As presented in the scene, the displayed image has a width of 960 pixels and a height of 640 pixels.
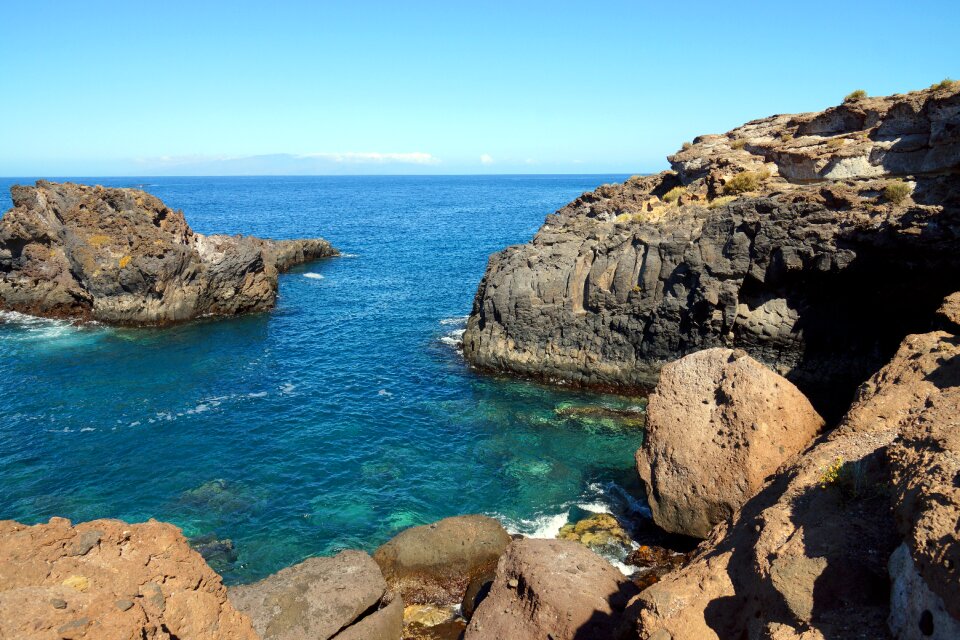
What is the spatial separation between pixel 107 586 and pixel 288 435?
956 inches

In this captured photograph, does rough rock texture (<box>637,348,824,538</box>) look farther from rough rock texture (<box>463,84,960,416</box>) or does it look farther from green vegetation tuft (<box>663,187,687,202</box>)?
green vegetation tuft (<box>663,187,687,202</box>)

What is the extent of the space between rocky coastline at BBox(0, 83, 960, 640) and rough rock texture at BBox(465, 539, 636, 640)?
0.06 m

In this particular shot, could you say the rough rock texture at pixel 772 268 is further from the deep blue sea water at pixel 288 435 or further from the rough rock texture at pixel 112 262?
the rough rock texture at pixel 112 262

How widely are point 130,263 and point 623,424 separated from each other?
144ft

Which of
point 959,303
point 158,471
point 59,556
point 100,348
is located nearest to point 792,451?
point 959,303

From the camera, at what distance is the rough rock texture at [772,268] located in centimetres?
3142

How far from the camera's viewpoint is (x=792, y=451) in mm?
21219

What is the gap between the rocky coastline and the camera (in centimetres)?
1063

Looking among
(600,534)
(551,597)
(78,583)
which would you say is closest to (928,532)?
(551,597)

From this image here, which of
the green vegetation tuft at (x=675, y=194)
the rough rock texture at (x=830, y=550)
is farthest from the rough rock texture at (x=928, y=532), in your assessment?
the green vegetation tuft at (x=675, y=194)

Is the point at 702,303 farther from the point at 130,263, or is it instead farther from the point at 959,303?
the point at 130,263

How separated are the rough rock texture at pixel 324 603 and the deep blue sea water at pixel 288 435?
4.66 meters

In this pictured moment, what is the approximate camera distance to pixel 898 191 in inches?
1235

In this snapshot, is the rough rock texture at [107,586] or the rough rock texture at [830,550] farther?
the rough rock texture at [830,550]
